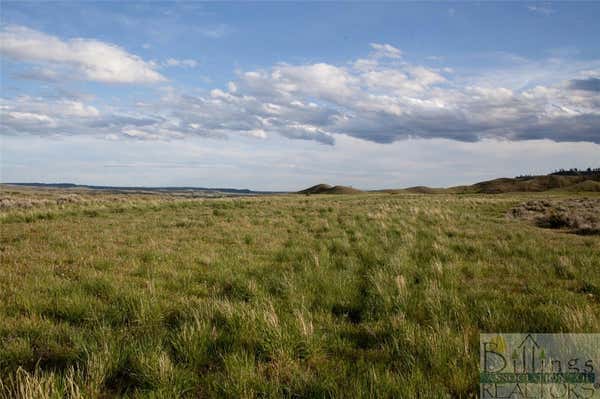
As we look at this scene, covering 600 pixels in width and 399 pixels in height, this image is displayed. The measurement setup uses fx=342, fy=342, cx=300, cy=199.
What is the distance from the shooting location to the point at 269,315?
14.1ft

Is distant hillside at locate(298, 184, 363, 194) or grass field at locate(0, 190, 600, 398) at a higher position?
distant hillside at locate(298, 184, 363, 194)

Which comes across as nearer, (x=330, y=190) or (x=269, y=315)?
(x=269, y=315)

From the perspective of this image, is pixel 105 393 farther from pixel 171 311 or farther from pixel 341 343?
pixel 341 343

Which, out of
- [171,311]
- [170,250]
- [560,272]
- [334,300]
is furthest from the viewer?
[170,250]

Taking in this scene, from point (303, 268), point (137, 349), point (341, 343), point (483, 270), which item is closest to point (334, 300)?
point (341, 343)

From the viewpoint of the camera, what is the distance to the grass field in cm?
316

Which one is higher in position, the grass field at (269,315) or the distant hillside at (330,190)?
the distant hillside at (330,190)

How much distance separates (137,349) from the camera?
11.7ft

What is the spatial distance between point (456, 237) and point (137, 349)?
11414 mm

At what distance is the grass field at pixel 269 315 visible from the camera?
10.4 feet

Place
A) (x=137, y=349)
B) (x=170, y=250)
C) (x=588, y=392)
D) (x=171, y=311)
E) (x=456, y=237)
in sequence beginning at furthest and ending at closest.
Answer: (x=456, y=237) → (x=170, y=250) → (x=171, y=311) → (x=137, y=349) → (x=588, y=392)

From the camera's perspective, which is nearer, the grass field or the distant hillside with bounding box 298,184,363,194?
the grass field

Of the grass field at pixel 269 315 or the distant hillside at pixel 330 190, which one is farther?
the distant hillside at pixel 330 190

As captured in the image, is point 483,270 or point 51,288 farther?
point 483,270
